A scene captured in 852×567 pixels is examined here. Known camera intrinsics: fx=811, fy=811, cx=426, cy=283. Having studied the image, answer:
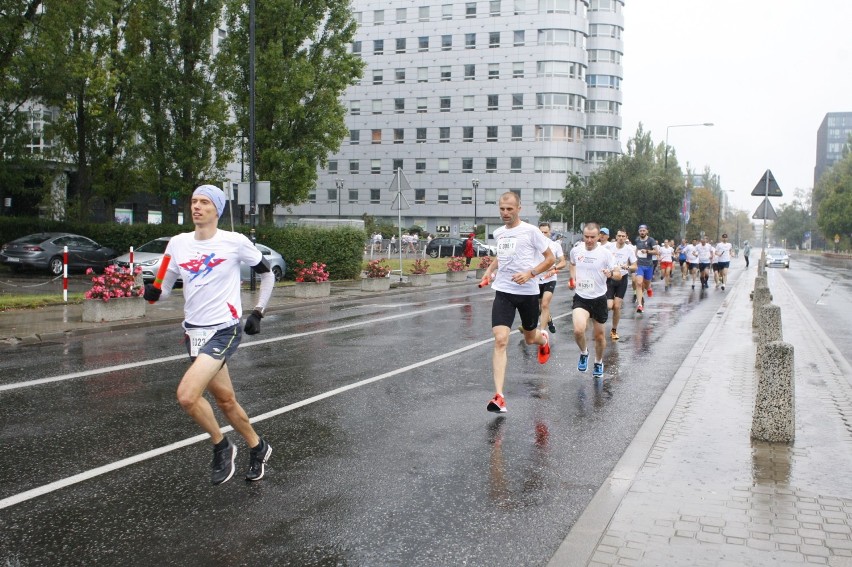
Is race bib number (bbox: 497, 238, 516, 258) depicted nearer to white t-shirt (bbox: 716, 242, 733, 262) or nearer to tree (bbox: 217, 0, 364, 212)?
white t-shirt (bbox: 716, 242, 733, 262)

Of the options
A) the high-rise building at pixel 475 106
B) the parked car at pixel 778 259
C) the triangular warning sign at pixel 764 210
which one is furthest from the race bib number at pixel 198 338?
the high-rise building at pixel 475 106

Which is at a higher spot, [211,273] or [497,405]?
[211,273]

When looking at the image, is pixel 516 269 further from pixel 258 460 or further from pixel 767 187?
pixel 767 187

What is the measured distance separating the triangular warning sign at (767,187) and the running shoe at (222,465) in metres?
16.5

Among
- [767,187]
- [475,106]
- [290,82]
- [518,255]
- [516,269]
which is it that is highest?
[475,106]

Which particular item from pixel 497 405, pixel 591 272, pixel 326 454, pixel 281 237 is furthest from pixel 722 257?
pixel 326 454

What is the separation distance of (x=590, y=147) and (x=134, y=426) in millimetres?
87597

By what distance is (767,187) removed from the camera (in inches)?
750

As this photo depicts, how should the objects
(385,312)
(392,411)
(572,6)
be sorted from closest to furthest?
(392,411), (385,312), (572,6)

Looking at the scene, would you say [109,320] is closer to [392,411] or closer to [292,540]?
[392,411]

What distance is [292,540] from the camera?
4441 millimetres

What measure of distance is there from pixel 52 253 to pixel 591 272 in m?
22.2

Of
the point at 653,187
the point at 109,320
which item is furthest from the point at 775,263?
the point at 109,320

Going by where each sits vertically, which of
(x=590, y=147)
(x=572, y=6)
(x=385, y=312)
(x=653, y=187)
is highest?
(x=572, y=6)
